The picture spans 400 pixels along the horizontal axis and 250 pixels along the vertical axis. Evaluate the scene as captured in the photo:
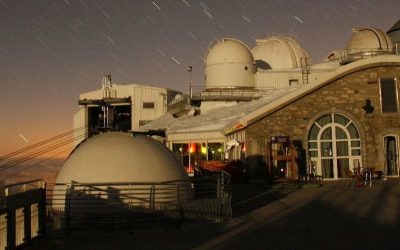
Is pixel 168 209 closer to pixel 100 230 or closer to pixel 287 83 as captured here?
pixel 100 230

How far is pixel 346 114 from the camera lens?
23.9 m

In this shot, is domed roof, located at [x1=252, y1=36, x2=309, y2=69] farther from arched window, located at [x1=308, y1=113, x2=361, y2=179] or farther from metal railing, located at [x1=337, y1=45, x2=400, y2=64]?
arched window, located at [x1=308, y1=113, x2=361, y2=179]

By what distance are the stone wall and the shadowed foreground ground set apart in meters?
8.06

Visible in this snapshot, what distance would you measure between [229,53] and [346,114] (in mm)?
18591

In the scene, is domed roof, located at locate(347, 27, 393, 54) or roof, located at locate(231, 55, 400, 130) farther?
domed roof, located at locate(347, 27, 393, 54)

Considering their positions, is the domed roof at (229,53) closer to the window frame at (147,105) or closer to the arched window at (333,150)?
the window frame at (147,105)

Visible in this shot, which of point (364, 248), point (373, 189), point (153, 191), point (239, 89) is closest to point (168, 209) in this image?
point (153, 191)

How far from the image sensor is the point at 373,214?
12.4 meters

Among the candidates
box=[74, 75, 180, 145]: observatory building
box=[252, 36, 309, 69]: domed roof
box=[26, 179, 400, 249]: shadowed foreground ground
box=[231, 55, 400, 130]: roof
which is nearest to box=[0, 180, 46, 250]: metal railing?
box=[26, 179, 400, 249]: shadowed foreground ground

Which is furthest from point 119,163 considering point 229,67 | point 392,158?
point 229,67

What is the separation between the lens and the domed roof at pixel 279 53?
45469 mm

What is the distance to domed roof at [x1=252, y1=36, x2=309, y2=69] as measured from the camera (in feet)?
149

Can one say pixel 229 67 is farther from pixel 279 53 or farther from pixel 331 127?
pixel 331 127

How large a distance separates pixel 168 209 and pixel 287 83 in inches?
1261
